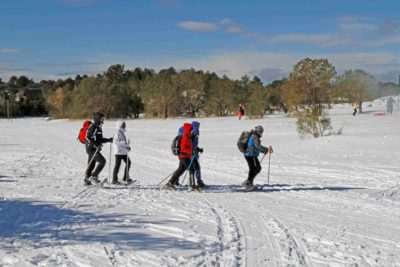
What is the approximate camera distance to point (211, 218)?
8938 millimetres

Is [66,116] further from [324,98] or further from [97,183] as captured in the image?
[97,183]

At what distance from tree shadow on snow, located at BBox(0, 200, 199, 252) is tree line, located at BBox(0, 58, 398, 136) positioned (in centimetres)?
3799

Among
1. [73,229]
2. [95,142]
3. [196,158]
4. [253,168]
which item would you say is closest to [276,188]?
[253,168]

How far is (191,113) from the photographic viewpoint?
65.6 m

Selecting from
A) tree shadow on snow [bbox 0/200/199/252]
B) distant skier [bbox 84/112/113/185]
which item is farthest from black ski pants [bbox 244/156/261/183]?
tree shadow on snow [bbox 0/200/199/252]

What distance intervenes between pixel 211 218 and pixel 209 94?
56.4 meters

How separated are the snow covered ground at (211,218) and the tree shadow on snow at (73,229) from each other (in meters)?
0.02

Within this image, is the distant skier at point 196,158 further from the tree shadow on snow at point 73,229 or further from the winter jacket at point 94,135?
the tree shadow on snow at point 73,229

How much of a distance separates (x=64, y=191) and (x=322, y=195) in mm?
5933

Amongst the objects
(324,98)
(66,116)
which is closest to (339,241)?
(324,98)

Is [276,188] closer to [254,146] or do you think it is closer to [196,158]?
[254,146]

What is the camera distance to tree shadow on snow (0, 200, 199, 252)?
23.1ft

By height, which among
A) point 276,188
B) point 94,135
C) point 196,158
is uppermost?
point 94,135

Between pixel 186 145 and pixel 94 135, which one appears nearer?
pixel 186 145
